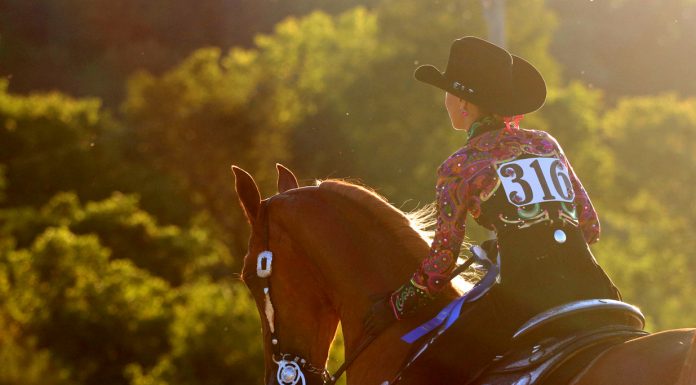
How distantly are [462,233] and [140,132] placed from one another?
41815 millimetres

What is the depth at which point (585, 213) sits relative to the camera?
4.66 metres

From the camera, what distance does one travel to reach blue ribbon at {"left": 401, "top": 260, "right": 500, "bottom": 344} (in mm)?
4516

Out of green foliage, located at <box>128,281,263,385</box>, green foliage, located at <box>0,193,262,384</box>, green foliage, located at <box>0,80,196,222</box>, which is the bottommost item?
green foliage, located at <box>128,281,263,385</box>

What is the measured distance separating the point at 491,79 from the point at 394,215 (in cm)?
83

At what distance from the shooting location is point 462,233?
4586mm

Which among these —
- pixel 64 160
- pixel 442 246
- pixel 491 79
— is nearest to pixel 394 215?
pixel 442 246

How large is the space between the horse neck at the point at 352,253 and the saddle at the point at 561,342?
0.78 metres

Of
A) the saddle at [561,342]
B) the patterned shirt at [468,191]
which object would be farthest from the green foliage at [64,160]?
the saddle at [561,342]

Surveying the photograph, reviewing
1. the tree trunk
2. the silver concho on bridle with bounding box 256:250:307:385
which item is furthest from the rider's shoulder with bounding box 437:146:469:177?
the tree trunk

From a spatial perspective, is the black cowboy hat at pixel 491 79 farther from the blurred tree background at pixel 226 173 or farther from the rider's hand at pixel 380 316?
the blurred tree background at pixel 226 173

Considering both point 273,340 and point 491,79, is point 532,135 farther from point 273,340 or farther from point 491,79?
point 273,340

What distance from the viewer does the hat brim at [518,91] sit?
472 cm

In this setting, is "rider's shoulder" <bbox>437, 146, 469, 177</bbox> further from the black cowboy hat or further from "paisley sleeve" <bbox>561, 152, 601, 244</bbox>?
"paisley sleeve" <bbox>561, 152, 601, 244</bbox>

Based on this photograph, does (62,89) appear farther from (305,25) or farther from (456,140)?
(456,140)
